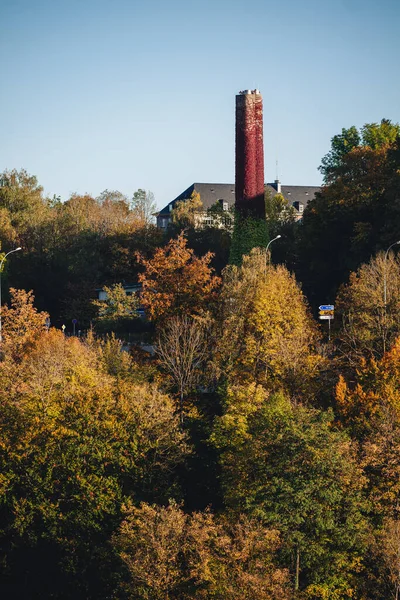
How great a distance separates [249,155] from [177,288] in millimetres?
17837

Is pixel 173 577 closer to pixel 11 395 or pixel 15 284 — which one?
pixel 11 395

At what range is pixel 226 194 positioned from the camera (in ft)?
448

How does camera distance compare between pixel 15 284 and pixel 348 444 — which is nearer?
pixel 348 444

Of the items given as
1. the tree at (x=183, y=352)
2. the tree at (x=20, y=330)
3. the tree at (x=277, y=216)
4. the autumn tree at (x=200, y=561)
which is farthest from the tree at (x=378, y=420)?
the tree at (x=277, y=216)

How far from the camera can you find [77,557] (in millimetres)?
39000

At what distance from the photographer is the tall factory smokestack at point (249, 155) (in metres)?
67.8

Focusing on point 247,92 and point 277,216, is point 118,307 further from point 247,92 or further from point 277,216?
point 277,216

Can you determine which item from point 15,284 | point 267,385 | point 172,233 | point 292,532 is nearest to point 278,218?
point 172,233

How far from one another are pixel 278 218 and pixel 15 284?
23.6 meters

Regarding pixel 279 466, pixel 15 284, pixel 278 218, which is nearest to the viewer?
pixel 279 466

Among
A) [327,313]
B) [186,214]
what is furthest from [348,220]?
[186,214]

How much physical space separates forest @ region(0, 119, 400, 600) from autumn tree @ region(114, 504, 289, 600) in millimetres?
75

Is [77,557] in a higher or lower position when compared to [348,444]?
lower

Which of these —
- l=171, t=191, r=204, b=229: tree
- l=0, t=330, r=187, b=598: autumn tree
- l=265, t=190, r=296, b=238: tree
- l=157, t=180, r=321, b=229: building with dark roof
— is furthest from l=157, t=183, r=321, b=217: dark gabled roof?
l=0, t=330, r=187, b=598: autumn tree
